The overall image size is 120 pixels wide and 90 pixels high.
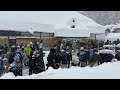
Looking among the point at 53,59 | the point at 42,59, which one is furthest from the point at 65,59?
the point at 42,59

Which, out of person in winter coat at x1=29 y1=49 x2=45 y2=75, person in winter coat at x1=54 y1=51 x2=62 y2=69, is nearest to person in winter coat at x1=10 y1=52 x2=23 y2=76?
person in winter coat at x1=29 y1=49 x2=45 y2=75

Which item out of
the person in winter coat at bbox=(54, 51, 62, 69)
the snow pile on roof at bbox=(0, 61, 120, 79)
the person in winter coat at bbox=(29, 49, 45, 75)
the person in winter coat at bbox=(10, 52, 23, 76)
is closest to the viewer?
the snow pile on roof at bbox=(0, 61, 120, 79)

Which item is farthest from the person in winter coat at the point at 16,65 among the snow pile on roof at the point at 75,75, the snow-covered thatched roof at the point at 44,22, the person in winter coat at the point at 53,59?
the snow-covered thatched roof at the point at 44,22

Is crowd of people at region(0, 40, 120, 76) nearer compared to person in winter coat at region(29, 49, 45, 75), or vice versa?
crowd of people at region(0, 40, 120, 76)

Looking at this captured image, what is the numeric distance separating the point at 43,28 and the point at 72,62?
11891mm

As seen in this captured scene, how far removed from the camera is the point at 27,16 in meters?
26.4

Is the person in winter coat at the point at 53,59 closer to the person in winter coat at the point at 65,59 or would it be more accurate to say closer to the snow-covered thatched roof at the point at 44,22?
the person in winter coat at the point at 65,59

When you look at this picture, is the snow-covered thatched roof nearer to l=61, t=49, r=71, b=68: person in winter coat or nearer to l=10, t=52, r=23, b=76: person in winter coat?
l=61, t=49, r=71, b=68: person in winter coat

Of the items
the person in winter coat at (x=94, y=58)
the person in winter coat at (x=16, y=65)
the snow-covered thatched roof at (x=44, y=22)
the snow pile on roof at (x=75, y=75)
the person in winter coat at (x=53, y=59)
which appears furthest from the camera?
the snow-covered thatched roof at (x=44, y=22)

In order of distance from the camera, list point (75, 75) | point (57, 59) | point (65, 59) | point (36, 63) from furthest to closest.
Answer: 1. point (65, 59)
2. point (57, 59)
3. point (36, 63)
4. point (75, 75)

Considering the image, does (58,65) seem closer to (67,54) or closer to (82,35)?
(67,54)

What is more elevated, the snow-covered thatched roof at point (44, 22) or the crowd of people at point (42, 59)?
the snow-covered thatched roof at point (44, 22)

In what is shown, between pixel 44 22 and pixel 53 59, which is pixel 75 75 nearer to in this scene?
pixel 53 59
